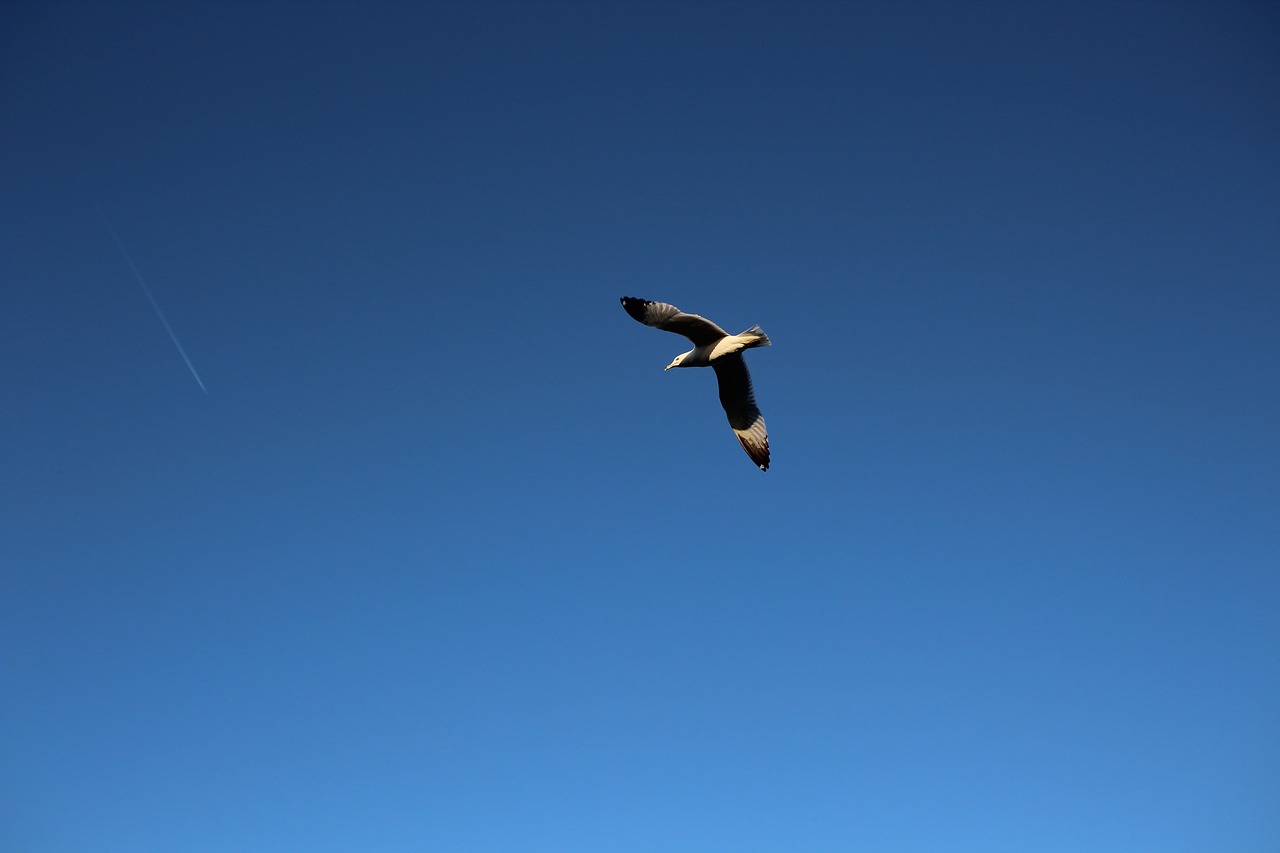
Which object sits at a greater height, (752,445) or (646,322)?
(646,322)

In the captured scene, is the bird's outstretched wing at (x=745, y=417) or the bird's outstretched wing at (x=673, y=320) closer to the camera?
the bird's outstretched wing at (x=673, y=320)

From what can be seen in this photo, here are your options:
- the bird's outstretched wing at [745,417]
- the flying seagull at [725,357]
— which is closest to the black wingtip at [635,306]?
the flying seagull at [725,357]

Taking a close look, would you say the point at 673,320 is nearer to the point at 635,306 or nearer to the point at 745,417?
the point at 635,306

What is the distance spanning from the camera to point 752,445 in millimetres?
14977

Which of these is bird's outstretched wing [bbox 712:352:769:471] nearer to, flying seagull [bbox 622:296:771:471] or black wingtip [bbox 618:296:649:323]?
flying seagull [bbox 622:296:771:471]

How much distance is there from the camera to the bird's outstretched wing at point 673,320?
1373cm

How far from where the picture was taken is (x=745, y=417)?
590 inches

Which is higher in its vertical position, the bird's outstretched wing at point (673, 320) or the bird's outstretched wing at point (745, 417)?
the bird's outstretched wing at point (673, 320)

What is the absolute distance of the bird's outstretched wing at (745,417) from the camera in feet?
48.6

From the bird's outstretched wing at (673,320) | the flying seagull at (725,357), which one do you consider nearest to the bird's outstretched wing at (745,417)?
the flying seagull at (725,357)

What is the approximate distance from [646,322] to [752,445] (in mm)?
2845

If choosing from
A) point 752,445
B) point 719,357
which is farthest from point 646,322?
point 752,445

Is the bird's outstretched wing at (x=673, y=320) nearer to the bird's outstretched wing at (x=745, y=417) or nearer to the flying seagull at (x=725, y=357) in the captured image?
the flying seagull at (x=725, y=357)

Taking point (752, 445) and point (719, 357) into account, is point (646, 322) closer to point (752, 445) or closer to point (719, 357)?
point (719, 357)
